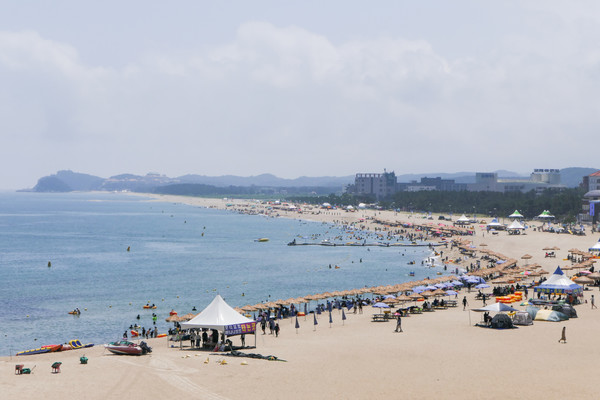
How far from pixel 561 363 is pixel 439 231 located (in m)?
101

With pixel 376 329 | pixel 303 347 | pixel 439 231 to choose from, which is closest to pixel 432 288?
pixel 376 329

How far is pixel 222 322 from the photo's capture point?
34.9 m

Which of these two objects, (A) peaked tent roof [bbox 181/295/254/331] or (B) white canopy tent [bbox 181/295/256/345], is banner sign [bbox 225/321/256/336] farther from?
(A) peaked tent roof [bbox 181/295/254/331]

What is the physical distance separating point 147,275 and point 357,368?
54578mm

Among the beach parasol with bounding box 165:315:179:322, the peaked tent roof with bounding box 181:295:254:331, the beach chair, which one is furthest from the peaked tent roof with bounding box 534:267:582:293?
the beach chair

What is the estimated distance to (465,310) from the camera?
1884 inches

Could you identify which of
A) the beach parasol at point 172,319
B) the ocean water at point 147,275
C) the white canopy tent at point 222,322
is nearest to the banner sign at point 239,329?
the white canopy tent at point 222,322

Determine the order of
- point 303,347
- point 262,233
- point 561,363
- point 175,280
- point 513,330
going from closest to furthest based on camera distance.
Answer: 1. point 561,363
2. point 303,347
3. point 513,330
4. point 175,280
5. point 262,233

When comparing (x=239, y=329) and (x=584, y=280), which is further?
(x=584, y=280)

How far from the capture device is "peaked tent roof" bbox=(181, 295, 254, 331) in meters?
34.9

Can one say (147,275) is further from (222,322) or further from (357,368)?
(357,368)

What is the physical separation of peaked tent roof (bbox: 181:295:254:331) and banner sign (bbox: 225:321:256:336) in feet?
0.68

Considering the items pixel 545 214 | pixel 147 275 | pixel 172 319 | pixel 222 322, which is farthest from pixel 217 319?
pixel 545 214

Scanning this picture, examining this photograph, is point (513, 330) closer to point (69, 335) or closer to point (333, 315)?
point (333, 315)
